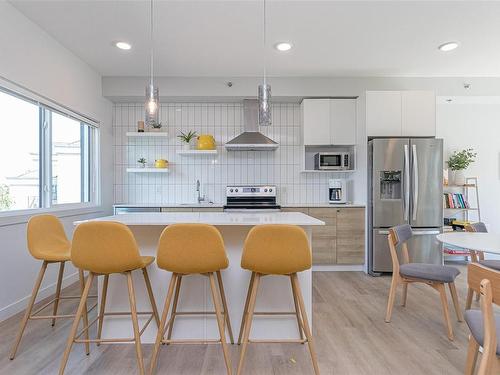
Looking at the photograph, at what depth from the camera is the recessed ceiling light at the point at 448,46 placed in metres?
3.34

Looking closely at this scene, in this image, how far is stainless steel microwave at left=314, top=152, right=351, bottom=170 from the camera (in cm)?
437

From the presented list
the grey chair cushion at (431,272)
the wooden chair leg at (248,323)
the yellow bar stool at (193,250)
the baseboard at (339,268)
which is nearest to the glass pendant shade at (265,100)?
the yellow bar stool at (193,250)

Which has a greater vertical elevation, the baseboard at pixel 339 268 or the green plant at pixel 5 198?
the green plant at pixel 5 198

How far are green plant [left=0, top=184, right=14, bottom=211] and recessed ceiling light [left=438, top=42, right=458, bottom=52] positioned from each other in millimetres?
4608

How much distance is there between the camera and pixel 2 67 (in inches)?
100

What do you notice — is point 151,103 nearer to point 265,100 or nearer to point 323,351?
point 265,100

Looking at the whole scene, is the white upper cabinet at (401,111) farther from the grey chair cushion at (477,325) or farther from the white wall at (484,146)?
the grey chair cushion at (477,325)

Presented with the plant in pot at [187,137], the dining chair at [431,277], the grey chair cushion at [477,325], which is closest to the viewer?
the grey chair cushion at [477,325]

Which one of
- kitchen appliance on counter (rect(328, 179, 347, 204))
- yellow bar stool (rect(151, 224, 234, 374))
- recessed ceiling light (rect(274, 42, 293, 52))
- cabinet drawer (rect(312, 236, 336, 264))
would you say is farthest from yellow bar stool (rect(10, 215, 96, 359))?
kitchen appliance on counter (rect(328, 179, 347, 204))

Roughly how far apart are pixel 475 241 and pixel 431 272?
0.45 meters

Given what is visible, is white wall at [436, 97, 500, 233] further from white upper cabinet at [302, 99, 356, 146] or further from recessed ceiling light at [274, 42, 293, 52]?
recessed ceiling light at [274, 42, 293, 52]

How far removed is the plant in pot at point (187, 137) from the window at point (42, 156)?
121 centimetres

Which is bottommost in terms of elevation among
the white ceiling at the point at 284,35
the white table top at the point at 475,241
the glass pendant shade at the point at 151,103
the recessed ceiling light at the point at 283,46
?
the white table top at the point at 475,241

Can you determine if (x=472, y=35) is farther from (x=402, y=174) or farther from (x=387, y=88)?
(x=402, y=174)
